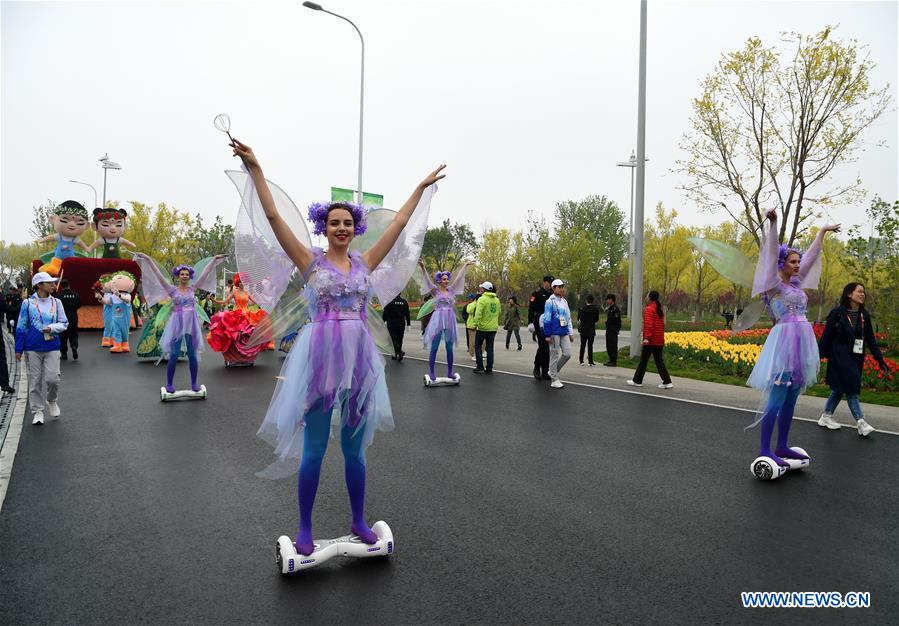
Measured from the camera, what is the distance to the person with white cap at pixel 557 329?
1229 cm

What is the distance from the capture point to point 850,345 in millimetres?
7980

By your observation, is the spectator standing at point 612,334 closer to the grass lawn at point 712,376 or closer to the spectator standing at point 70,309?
the grass lawn at point 712,376

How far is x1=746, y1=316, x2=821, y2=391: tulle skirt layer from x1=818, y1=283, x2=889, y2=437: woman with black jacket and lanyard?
2095 mm

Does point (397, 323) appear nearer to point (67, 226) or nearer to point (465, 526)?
point (465, 526)

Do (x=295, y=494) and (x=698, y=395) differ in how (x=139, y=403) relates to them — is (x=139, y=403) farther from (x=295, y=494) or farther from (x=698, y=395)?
(x=698, y=395)

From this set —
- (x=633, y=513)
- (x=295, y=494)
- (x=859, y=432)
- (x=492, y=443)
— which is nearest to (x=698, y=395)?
(x=859, y=432)

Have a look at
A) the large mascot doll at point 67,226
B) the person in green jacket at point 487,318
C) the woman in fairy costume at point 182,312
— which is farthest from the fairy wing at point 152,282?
the large mascot doll at point 67,226

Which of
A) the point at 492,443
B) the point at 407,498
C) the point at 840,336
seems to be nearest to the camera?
the point at 407,498

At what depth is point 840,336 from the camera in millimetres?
8016

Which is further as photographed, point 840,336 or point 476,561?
point 840,336

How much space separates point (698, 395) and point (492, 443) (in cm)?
547

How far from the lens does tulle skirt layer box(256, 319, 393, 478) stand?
3990 millimetres

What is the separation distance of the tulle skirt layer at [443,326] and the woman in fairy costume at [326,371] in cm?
801

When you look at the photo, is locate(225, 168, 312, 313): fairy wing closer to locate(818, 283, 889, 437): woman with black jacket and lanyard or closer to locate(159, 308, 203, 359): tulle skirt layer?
locate(159, 308, 203, 359): tulle skirt layer
